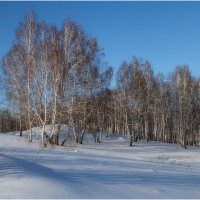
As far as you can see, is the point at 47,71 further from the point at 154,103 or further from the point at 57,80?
the point at 154,103

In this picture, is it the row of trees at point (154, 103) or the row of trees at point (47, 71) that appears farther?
the row of trees at point (154, 103)

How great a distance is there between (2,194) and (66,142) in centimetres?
2442

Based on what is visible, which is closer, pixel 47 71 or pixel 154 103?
pixel 47 71

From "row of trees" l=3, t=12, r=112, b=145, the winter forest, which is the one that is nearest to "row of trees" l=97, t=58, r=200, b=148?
the winter forest

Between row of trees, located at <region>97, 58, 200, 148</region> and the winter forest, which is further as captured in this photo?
row of trees, located at <region>97, 58, 200, 148</region>

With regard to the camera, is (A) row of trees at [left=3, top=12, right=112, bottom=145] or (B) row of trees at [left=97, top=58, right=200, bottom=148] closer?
(A) row of trees at [left=3, top=12, right=112, bottom=145]

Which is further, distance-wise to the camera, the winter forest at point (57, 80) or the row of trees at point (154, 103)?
the row of trees at point (154, 103)

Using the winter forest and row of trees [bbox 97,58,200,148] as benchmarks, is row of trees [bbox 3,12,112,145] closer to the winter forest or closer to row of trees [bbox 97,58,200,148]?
the winter forest

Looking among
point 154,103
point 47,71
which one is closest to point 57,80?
point 47,71

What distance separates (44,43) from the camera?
2786 cm

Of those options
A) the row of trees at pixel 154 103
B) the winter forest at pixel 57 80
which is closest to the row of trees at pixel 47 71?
the winter forest at pixel 57 80

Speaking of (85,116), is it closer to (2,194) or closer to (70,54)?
(70,54)

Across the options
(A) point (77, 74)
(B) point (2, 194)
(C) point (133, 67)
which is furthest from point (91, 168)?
(C) point (133, 67)

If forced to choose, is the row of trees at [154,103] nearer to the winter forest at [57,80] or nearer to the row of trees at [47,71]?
the winter forest at [57,80]
